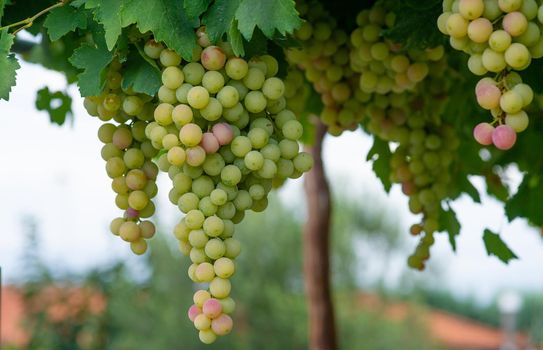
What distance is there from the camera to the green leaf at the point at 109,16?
0.80 m

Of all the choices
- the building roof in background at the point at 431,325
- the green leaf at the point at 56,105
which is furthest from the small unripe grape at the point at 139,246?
the building roof in background at the point at 431,325

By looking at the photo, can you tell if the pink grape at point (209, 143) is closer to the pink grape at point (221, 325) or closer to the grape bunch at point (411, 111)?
the pink grape at point (221, 325)

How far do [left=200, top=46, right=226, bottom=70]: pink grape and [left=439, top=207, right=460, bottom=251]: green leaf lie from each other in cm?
69

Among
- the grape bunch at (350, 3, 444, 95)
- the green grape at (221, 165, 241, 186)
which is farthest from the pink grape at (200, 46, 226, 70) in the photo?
the grape bunch at (350, 3, 444, 95)

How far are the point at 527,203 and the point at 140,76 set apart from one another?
83 centimetres

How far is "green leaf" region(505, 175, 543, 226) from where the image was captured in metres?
1.40

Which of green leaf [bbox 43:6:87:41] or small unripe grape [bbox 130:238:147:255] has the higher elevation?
green leaf [bbox 43:6:87:41]

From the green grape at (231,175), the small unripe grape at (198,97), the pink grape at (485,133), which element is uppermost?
the pink grape at (485,133)

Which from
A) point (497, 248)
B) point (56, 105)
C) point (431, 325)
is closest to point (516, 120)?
point (497, 248)

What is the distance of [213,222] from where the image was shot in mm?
786

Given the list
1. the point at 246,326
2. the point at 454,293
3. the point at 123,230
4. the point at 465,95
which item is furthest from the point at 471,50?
the point at 454,293

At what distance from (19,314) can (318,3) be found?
23.2 ft

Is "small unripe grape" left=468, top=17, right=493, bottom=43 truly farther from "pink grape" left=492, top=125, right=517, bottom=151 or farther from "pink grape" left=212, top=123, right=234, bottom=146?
"pink grape" left=212, top=123, right=234, bottom=146

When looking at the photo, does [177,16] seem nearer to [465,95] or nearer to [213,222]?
[213,222]
